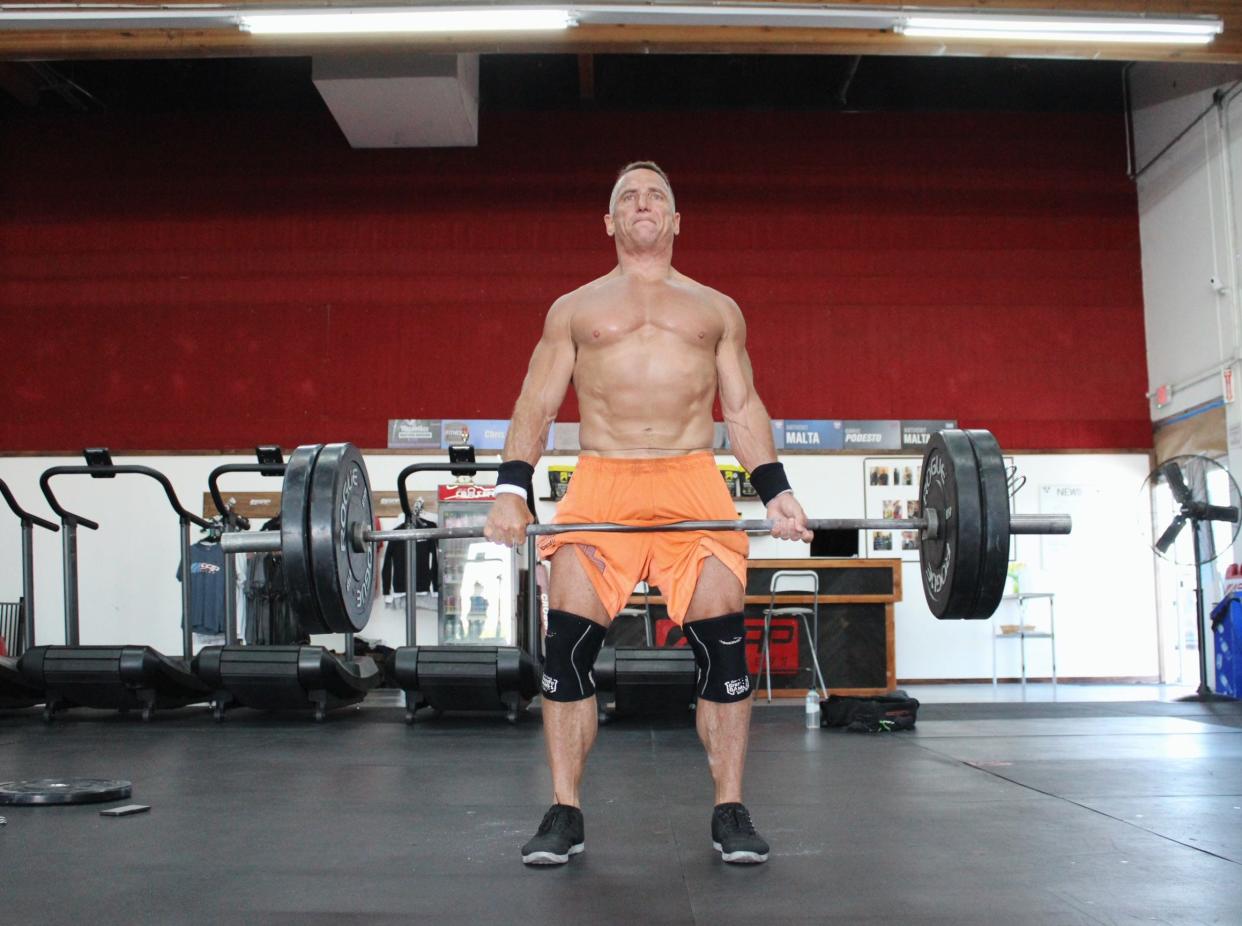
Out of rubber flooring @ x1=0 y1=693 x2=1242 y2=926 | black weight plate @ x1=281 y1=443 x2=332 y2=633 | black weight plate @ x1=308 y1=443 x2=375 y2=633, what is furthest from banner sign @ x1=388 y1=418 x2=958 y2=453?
black weight plate @ x1=281 y1=443 x2=332 y2=633

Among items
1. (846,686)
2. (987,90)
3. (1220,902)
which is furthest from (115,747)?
(987,90)

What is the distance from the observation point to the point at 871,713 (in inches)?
179

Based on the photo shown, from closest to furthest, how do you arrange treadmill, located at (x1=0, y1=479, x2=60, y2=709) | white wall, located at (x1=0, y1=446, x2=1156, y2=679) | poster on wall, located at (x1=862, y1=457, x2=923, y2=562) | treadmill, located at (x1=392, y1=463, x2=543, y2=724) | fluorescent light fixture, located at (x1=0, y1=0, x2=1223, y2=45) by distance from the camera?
treadmill, located at (x1=392, y1=463, x2=543, y2=724) → treadmill, located at (x1=0, y1=479, x2=60, y2=709) → fluorescent light fixture, located at (x1=0, y1=0, x2=1223, y2=45) → white wall, located at (x1=0, y1=446, x2=1156, y2=679) → poster on wall, located at (x1=862, y1=457, x2=923, y2=562)

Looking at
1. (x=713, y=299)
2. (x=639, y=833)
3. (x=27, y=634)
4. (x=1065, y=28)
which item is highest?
(x=1065, y=28)

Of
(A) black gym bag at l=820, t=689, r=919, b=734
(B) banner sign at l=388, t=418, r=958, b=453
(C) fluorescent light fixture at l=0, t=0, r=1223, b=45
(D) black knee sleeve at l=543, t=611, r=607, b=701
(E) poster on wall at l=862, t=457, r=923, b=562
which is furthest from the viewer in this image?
(B) banner sign at l=388, t=418, r=958, b=453

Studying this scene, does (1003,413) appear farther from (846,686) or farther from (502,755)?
(502,755)

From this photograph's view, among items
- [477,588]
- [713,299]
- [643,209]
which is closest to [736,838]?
[713,299]

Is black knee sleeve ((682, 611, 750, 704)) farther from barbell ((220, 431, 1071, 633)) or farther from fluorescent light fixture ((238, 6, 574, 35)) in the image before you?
fluorescent light fixture ((238, 6, 574, 35))

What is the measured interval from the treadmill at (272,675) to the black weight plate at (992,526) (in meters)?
3.19

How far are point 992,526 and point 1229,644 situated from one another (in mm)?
5101

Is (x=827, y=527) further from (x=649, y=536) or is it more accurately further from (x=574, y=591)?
(x=574, y=591)

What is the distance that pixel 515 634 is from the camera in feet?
25.0

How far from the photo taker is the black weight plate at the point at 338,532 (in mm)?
2270

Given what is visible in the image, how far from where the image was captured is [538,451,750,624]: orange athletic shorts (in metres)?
2.23
